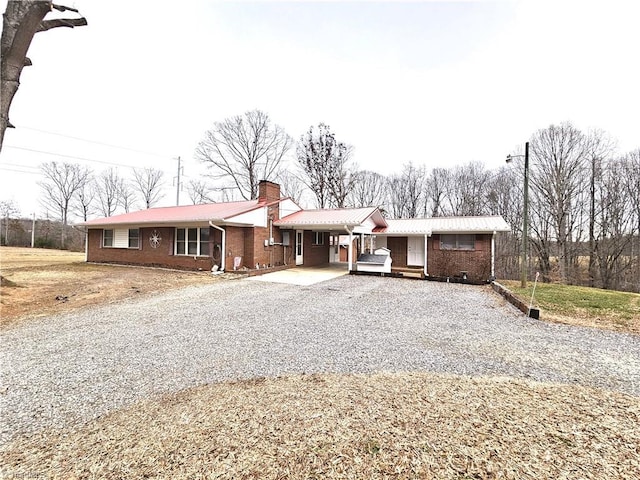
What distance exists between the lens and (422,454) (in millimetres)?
2229

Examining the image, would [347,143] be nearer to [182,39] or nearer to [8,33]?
[182,39]

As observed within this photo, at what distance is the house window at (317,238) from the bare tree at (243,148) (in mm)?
13032

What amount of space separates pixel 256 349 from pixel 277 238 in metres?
11.1

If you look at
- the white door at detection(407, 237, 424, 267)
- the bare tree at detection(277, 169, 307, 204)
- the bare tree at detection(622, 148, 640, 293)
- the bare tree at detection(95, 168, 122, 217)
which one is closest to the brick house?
the white door at detection(407, 237, 424, 267)

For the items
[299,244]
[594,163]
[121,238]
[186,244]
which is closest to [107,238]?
[121,238]

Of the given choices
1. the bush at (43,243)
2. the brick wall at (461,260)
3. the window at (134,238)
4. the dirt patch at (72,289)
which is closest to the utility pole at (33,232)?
the bush at (43,243)

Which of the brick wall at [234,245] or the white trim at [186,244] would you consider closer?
the brick wall at [234,245]

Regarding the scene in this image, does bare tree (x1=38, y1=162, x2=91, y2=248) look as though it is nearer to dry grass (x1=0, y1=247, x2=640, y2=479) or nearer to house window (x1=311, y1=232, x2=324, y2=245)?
house window (x1=311, y1=232, x2=324, y2=245)

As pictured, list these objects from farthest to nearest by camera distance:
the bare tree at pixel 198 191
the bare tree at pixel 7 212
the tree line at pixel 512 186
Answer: the bare tree at pixel 7 212
the bare tree at pixel 198 191
the tree line at pixel 512 186

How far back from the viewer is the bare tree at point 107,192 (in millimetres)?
41719

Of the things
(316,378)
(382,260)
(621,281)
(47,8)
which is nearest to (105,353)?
(316,378)

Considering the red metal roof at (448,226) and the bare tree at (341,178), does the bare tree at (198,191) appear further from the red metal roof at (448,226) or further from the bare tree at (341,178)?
the red metal roof at (448,226)

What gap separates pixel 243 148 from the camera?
29.4 metres

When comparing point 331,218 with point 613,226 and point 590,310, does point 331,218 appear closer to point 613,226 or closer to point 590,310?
point 590,310
